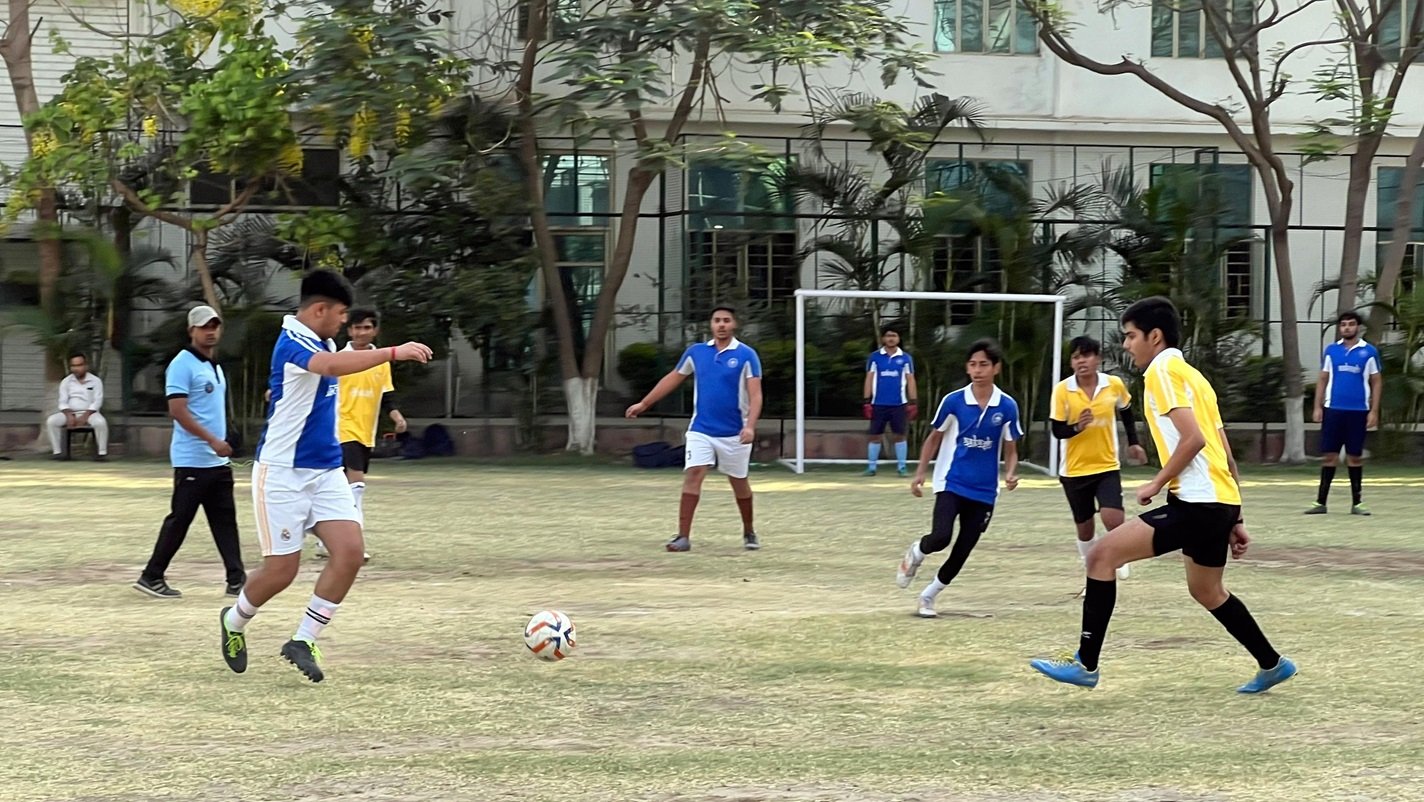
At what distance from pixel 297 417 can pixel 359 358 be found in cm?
70

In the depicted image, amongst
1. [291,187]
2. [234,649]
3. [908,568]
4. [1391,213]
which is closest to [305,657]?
[234,649]

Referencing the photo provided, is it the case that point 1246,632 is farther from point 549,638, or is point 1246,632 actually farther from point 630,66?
point 630,66

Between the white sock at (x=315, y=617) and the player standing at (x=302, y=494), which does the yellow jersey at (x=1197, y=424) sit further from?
the white sock at (x=315, y=617)

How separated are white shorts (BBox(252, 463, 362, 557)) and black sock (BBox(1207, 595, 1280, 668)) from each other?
12.0ft

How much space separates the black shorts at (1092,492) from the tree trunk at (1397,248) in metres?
15.0

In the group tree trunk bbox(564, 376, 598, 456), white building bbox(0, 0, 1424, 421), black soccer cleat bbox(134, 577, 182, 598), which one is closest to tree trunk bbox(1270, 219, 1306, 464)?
white building bbox(0, 0, 1424, 421)

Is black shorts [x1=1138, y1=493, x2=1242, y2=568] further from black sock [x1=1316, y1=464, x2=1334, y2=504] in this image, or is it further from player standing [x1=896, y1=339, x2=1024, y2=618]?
black sock [x1=1316, y1=464, x2=1334, y2=504]

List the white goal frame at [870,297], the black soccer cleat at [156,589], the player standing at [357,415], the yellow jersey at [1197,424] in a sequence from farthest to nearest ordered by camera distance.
Answer: the white goal frame at [870,297], the player standing at [357,415], the black soccer cleat at [156,589], the yellow jersey at [1197,424]

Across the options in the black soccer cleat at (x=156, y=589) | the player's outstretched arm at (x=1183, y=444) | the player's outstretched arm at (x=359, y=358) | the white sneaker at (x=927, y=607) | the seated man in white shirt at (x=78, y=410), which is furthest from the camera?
the seated man in white shirt at (x=78, y=410)

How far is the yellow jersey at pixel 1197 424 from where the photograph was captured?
7172 millimetres

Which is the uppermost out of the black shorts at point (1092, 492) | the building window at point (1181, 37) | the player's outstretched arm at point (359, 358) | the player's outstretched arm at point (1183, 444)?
the building window at point (1181, 37)

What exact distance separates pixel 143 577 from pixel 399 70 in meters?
11.6

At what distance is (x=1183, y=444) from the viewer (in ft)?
23.2

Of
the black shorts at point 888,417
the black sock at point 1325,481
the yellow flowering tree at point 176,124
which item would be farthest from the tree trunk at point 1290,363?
the yellow flowering tree at point 176,124
